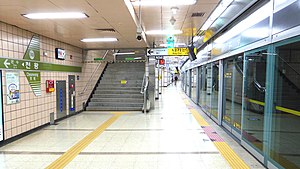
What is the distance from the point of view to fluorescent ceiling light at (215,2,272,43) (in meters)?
3.15

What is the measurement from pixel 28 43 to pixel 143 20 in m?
3.11

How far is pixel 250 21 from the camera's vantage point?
12.3ft

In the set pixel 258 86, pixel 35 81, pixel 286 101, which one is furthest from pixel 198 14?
pixel 35 81

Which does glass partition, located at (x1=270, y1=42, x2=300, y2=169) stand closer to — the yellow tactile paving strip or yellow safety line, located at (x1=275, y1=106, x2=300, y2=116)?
yellow safety line, located at (x1=275, y1=106, x2=300, y2=116)

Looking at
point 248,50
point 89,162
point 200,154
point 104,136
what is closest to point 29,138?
point 104,136

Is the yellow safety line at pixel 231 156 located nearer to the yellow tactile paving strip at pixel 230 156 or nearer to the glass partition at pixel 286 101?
the yellow tactile paving strip at pixel 230 156

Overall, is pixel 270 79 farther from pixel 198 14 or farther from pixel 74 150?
pixel 74 150

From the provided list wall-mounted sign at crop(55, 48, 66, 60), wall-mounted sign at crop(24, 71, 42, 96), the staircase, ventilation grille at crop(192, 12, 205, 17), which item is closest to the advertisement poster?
wall-mounted sign at crop(24, 71, 42, 96)

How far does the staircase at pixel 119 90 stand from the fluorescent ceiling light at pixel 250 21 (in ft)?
16.1

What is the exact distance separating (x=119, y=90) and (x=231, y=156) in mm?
6726

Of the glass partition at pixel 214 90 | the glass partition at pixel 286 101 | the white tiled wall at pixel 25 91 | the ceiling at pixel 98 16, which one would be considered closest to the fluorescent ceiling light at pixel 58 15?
the ceiling at pixel 98 16

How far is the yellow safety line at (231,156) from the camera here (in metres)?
3.18

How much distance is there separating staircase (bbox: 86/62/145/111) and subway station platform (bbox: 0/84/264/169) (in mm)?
2669

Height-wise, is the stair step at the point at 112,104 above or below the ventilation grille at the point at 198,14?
below
